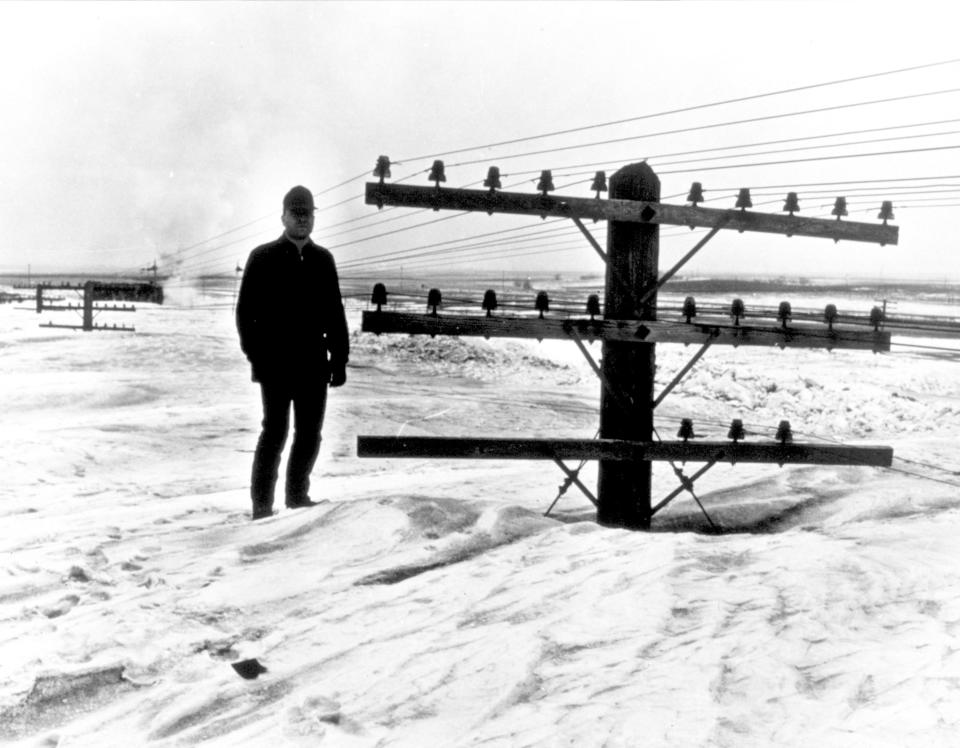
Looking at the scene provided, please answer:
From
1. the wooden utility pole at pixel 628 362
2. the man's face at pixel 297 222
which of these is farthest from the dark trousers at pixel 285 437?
the wooden utility pole at pixel 628 362

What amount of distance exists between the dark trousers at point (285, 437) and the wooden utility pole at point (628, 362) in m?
2.07

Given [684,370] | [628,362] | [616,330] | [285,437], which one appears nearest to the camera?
[285,437]

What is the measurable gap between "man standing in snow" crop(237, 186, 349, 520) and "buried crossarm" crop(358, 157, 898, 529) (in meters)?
0.38

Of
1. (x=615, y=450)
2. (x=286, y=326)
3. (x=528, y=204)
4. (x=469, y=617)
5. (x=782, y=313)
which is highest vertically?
(x=528, y=204)

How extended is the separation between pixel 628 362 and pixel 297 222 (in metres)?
2.55

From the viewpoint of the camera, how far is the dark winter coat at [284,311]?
5.35 meters

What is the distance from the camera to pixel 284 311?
5383 millimetres

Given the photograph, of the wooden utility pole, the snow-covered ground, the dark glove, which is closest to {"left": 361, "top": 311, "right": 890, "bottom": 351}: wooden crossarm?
the wooden utility pole

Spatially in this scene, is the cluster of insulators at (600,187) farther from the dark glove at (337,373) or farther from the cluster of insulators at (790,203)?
the dark glove at (337,373)

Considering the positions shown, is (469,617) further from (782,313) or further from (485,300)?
(782,313)

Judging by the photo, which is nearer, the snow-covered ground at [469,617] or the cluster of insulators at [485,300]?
the snow-covered ground at [469,617]

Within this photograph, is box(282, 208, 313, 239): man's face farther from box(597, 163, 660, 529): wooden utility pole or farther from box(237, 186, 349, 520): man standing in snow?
box(597, 163, 660, 529): wooden utility pole

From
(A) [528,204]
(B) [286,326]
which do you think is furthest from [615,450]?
(B) [286,326]

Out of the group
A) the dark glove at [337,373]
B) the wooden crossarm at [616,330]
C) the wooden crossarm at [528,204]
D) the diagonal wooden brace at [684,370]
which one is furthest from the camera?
the diagonal wooden brace at [684,370]
